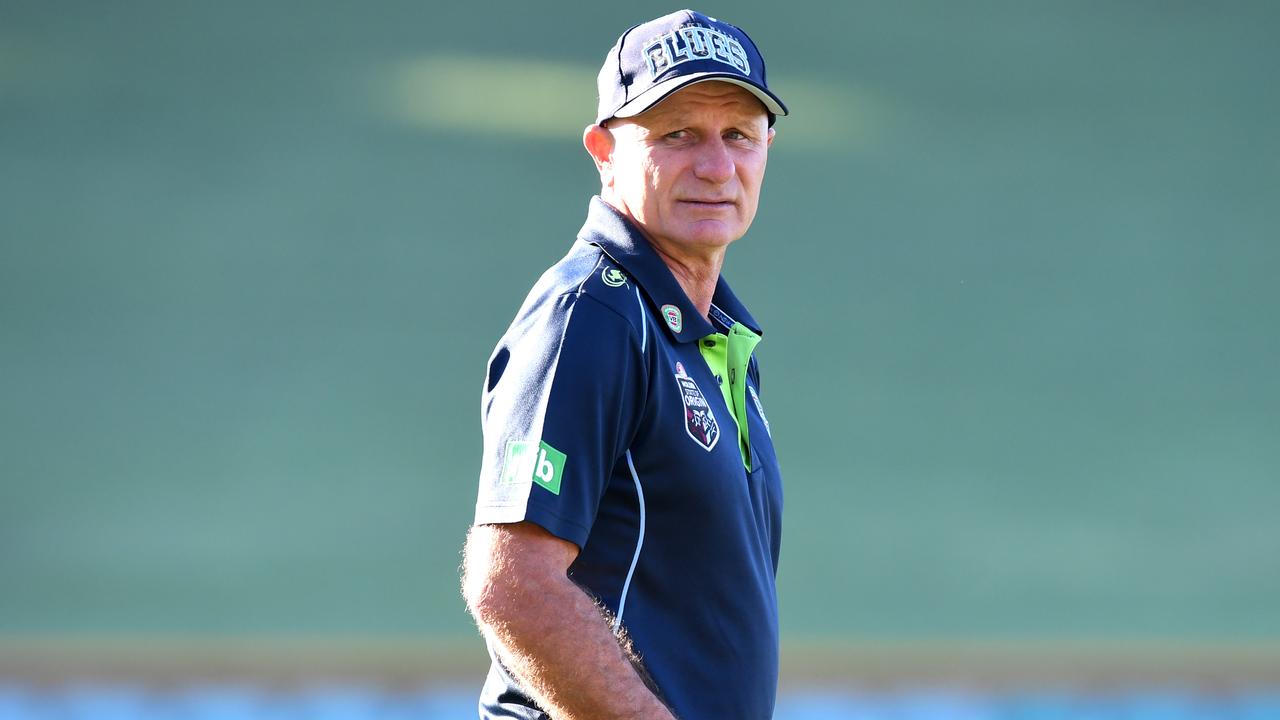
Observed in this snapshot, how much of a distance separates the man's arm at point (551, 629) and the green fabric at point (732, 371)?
354 millimetres

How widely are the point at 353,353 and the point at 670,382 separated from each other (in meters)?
3.34

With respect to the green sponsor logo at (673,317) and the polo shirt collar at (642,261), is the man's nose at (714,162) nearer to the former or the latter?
the polo shirt collar at (642,261)

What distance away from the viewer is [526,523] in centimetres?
158

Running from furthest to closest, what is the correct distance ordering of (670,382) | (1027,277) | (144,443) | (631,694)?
(1027,277), (144,443), (670,382), (631,694)

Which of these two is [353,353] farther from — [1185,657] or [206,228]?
[1185,657]

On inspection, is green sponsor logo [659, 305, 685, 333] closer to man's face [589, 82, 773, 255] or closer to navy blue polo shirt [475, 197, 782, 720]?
navy blue polo shirt [475, 197, 782, 720]

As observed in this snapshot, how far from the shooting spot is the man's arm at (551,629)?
1550 millimetres

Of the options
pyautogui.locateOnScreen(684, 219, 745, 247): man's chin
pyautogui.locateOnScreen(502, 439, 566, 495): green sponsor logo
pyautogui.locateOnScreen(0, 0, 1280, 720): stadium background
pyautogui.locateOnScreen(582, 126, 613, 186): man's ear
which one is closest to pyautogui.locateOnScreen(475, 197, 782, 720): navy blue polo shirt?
pyautogui.locateOnScreen(502, 439, 566, 495): green sponsor logo

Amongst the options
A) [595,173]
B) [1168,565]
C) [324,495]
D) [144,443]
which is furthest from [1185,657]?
[144,443]

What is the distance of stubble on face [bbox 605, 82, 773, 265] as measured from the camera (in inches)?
77.2

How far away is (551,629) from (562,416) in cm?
22

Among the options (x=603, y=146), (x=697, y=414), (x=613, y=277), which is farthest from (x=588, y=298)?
(x=603, y=146)

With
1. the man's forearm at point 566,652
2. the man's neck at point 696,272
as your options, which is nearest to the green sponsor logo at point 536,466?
the man's forearm at point 566,652

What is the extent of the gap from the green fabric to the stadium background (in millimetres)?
3001
